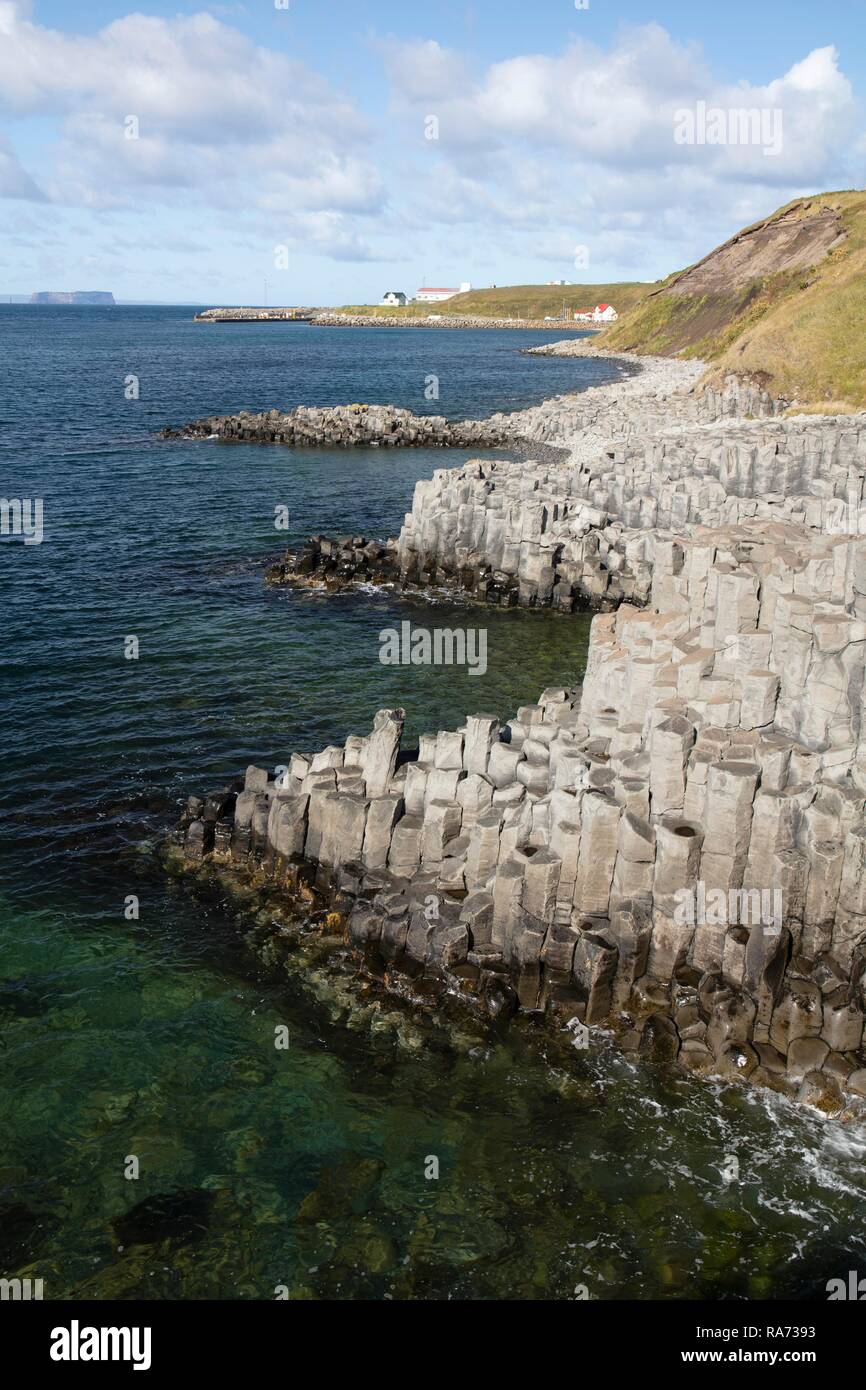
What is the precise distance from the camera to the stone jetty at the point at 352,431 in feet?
252

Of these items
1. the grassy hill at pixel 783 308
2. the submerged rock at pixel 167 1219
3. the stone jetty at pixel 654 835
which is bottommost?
the submerged rock at pixel 167 1219

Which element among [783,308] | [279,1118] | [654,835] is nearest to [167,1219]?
[279,1118]

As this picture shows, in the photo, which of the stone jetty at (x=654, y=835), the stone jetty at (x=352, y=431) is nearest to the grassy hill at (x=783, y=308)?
the stone jetty at (x=352, y=431)

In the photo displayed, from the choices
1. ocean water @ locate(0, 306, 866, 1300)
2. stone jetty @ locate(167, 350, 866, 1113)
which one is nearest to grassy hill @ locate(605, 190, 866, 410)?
stone jetty @ locate(167, 350, 866, 1113)

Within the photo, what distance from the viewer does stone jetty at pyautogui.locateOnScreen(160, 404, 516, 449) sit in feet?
252

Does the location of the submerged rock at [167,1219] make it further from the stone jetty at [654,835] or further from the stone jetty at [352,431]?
the stone jetty at [352,431]

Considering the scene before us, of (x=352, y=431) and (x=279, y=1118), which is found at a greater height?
(x=352, y=431)

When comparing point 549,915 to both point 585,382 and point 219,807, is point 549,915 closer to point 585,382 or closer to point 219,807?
point 219,807

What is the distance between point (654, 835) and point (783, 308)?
81136mm

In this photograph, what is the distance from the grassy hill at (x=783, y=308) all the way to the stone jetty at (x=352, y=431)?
19671mm

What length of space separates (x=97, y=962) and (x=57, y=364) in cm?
14757

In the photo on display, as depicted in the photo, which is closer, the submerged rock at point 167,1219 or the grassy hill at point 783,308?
the submerged rock at point 167,1219

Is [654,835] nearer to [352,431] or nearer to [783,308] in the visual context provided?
[352,431]

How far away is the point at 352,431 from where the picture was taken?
77.6 meters
